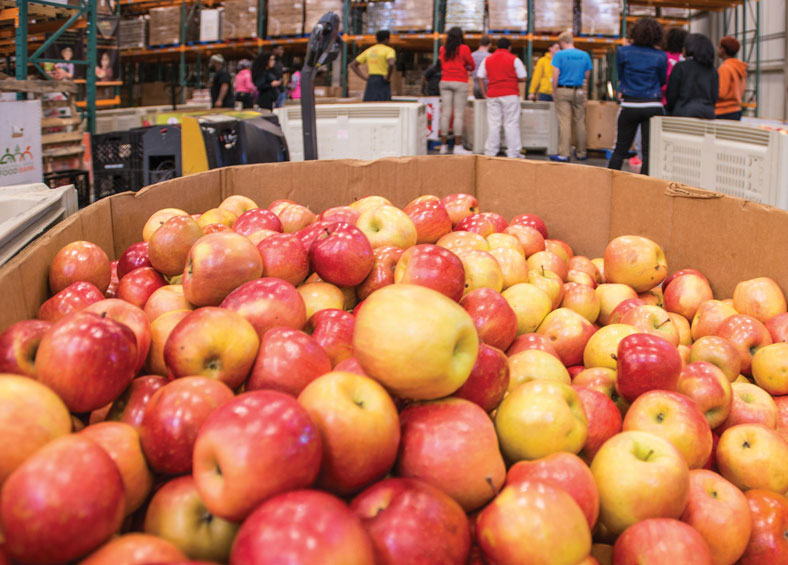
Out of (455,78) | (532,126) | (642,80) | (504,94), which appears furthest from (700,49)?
(532,126)

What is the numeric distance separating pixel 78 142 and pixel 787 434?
6.47 m

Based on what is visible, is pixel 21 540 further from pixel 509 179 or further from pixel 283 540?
pixel 509 179

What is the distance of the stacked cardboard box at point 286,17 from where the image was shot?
11031 millimetres

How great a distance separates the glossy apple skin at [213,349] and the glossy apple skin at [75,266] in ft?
2.01

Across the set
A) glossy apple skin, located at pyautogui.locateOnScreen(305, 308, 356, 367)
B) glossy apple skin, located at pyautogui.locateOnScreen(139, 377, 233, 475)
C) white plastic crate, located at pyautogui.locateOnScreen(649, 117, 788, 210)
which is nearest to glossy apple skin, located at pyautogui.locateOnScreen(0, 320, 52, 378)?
glossy apple skin, located at pyautogui.locateOnScreen(139, 377, 233, 475)

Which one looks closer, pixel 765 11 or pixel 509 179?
pixel 509 179

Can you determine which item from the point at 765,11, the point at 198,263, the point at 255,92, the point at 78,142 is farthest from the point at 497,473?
the point at 765,11

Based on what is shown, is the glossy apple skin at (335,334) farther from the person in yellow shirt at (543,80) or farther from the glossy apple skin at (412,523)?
the person in yellow shirt at (543,80)

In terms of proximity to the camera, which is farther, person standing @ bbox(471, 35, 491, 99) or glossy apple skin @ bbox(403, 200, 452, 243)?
person standing @ bbox(471, 35, 491, 99)

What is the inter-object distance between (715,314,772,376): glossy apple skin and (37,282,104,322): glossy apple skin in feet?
5.70

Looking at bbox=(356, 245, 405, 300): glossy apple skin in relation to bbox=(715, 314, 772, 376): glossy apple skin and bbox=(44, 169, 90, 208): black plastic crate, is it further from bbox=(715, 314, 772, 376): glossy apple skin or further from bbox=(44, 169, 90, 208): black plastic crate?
bbox=(44, 169, 90, 208): black plastic crate

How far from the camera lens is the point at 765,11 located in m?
11.9

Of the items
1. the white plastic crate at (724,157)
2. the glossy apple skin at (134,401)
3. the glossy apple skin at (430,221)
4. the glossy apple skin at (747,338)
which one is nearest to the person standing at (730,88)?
the white plastic crate at (724,157)

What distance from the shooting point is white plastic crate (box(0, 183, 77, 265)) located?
1639 millimetres
